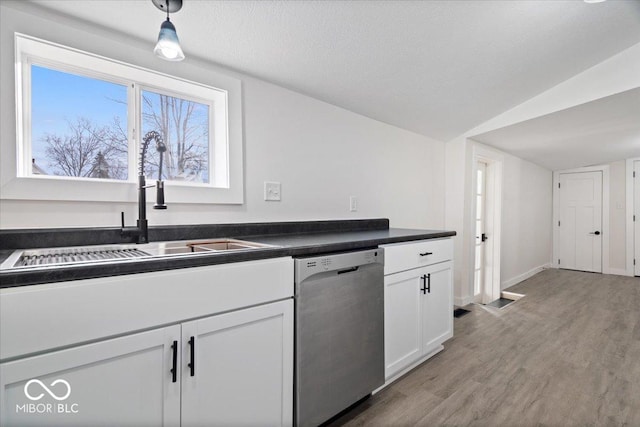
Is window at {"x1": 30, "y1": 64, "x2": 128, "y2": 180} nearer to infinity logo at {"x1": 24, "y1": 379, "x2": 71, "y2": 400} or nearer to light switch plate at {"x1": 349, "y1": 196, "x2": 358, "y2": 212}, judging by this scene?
infinity logo at {"x1": 24, "y1": 379, "x2": 71, "y2": 400}

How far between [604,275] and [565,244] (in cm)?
82

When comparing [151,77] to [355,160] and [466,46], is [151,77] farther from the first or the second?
[466,46]

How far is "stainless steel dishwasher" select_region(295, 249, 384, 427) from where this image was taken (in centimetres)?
137

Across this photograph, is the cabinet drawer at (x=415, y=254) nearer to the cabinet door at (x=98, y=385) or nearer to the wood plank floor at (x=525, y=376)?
the wood plank floor at (x=525, y=376)

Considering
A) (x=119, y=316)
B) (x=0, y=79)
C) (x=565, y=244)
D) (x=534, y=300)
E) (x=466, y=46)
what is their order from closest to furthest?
(x=119, y=316) → (x=0, y=79) → (x=466, y=46) → (x=534, y=300) → (x=565, y=244)

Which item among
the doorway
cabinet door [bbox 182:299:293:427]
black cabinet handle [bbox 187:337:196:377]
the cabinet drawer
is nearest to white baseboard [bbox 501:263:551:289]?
the doorway

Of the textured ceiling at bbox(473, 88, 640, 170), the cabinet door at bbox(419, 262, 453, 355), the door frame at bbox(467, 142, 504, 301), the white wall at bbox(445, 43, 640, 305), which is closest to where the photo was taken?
the cabinet door at bbox(419, 262, 453, 355)

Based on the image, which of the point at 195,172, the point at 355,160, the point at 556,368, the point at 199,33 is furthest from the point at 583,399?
the point at 199,33

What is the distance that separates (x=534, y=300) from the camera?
3.78 metres

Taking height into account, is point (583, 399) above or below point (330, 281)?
below

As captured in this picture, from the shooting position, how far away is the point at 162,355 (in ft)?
3.35

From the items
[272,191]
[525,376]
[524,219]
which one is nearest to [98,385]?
[272,191]

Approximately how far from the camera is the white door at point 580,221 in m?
5.57

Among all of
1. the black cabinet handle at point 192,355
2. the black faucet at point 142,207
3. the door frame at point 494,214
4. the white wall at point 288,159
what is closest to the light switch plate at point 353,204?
the white wall at point 288,159
